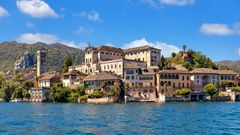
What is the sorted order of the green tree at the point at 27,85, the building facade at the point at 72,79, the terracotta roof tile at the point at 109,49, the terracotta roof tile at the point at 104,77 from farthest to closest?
the green tree at the point at 27,85 < the terracotta roof tile at the point at 109,49 < the building facade at the point at 72,79 < the terracotta roof tile at the point at 104,77

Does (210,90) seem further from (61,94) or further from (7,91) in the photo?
(7,91)

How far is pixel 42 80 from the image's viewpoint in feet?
450

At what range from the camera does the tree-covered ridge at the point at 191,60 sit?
134 metres

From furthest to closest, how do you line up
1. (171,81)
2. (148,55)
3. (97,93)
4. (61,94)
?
(148,55) → (61,94) → (171,81) → (97,93)

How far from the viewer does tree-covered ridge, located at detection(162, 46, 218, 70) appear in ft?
439

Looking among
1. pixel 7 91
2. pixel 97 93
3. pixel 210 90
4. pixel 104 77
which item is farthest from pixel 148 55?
pixel 7 91

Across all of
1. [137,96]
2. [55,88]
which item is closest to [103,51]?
[55,88]

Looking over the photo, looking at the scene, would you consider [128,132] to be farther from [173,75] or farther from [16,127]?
[173,75]

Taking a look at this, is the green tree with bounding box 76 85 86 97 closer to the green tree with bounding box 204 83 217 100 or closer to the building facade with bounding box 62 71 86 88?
the building facade with bounding box 62 71 86 88

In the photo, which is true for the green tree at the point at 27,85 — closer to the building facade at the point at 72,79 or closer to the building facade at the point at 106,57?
the building facade at the point at 106,57

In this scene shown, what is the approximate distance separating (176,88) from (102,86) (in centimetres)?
1948

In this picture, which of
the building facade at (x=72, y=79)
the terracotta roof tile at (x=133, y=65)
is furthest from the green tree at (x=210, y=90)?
the building facade at (x=72, y=79)

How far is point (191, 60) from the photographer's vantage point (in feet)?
452

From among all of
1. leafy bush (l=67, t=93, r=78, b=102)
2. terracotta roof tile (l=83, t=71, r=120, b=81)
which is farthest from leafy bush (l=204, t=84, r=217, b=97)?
leafy bush (l=67, t=93, r=78, b=102)
